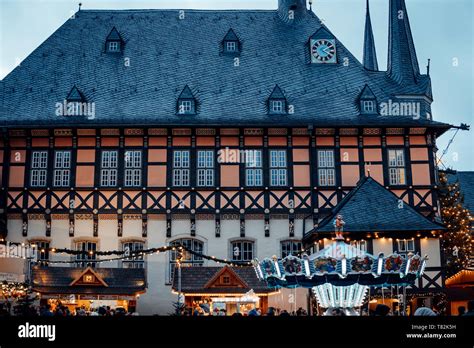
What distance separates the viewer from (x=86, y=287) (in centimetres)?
2914

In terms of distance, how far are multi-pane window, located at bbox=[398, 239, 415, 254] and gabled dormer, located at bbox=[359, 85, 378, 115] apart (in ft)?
21.4

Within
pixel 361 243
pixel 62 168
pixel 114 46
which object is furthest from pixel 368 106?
pixel 62 168

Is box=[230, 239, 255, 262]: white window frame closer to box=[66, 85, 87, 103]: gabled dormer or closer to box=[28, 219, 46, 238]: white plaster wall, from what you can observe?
box=[28, 219, 46, 238]: white plaster wall

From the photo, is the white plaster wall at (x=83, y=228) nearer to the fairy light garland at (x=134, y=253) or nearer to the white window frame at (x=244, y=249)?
the fairy light garland at (x=134, y=253)

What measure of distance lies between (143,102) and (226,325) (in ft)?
79.7

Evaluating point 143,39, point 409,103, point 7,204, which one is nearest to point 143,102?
point 143,39

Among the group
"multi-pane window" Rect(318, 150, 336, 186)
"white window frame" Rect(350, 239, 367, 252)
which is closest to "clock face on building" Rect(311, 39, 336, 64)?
"multi-pane window" Rect(318, 150, 336, 186)

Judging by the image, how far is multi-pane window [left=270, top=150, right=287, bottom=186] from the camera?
31328 mm

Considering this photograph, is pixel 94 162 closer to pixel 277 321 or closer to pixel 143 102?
pixel 143 102

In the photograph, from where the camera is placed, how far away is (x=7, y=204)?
31078 millimetres

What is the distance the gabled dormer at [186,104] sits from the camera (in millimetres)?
32062

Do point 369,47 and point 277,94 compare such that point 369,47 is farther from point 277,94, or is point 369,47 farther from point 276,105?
point 276,105

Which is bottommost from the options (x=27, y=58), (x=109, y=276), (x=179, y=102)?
(x=109, y=276)

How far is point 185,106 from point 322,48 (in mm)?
7821
